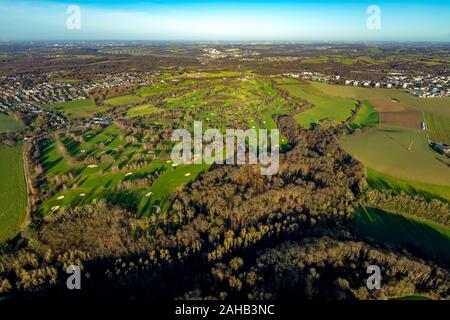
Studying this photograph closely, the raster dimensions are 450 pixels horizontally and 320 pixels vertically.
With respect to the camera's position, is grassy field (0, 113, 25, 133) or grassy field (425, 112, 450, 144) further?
grassy field (0, 113, 25, 133)

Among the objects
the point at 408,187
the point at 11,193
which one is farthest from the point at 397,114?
the point at 11,193

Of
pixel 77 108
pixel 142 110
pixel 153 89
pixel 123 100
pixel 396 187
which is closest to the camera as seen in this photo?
pixel 396 187

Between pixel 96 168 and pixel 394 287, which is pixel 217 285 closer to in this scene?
pixel 394 287

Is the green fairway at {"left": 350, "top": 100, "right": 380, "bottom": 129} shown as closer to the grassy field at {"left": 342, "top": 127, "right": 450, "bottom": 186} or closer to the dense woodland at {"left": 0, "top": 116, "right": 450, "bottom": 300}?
the grassy field at {"left": 342, "top": 127, "right": 450, "bottom": 186}

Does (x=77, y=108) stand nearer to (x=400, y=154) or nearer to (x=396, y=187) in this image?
(x=400, y=154)

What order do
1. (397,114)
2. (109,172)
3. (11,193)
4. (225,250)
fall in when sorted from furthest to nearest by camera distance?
(397,114) < (109,172) < (11,193) < (225,250)

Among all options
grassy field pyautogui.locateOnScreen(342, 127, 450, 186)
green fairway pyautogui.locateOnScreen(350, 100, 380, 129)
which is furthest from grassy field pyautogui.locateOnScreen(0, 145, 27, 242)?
green fairway pyautogui.locateOnScreen(350, 100, 380, 129)

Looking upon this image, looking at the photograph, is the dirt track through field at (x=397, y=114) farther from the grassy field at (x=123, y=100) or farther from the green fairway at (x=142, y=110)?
the grassy field at (x=123, y=100)
